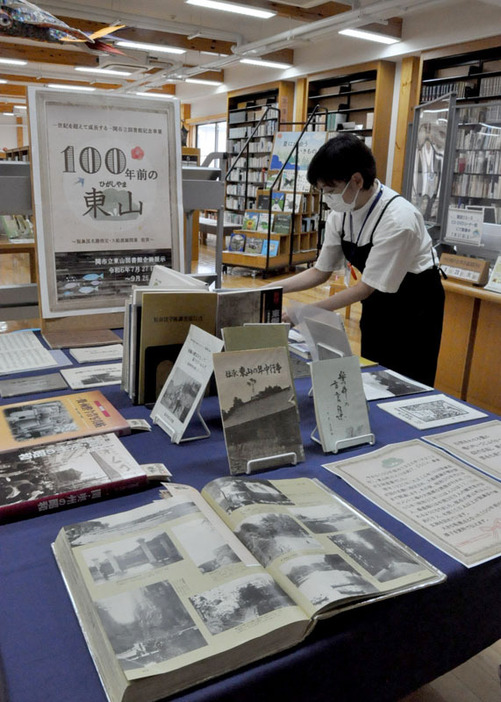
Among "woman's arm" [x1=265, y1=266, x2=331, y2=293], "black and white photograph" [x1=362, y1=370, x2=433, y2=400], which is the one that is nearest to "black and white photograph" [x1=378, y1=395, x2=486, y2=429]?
"black and white photograph" [x1=362, y1=370, x2=433, y2=400]

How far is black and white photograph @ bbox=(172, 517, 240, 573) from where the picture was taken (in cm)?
76

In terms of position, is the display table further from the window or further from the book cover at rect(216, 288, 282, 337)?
the window

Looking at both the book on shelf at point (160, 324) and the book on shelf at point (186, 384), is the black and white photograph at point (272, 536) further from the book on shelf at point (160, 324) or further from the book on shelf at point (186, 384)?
the book on shelf at point (160, 324)

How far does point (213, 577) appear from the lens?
729 mm

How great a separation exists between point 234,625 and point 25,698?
23 centimetres

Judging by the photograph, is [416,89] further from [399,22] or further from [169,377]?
[169,377]

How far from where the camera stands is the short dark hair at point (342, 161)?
76.7 inches

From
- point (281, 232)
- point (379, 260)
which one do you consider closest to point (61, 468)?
point (379, 260)

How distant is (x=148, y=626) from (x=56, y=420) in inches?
25.8

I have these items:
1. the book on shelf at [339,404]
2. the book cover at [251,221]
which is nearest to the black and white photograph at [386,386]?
the book on shelf at [339,404]

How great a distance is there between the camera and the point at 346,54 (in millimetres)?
8500

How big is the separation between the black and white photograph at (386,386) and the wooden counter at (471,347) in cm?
161

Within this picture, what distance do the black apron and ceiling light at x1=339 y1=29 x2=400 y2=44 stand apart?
6.09 m

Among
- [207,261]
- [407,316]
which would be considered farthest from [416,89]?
[407,316]
